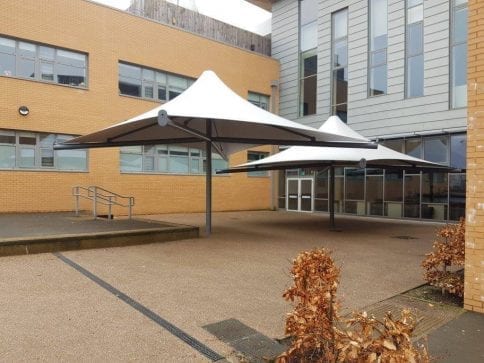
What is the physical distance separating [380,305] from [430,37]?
43.8 ft

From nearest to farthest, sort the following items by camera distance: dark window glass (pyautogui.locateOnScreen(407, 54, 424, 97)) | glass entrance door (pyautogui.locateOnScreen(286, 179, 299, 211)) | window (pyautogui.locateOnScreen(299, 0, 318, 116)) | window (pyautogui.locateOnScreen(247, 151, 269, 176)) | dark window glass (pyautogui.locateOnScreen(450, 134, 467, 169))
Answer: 1. dark window glass (pyautogui.locateOnScreen(450, 134, 467, 169))
2. dark window glass (pyautogui.locateOnScreen(407, 54, 424, 97))
3. window (pyautogui.locateOnScreen(299, 0, 318, 116))
4. glass entrance door (pyautogui.locateOnScreen(286, 179, 299, 211))
5. window (pyautogui.locateOnScreen(247, 151, 269, 176))

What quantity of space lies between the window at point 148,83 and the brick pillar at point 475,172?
14070mm

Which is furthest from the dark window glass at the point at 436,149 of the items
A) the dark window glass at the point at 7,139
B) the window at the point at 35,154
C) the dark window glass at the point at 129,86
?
the dark window glass at the point at 7,139

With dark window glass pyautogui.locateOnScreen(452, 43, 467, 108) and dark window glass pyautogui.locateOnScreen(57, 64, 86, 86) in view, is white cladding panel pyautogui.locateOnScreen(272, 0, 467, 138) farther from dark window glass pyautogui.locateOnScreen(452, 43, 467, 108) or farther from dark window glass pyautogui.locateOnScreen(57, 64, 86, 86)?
dark window glass pyautogui.locateOnScreen(57, 64, 86, 86)

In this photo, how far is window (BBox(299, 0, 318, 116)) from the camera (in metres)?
20.0

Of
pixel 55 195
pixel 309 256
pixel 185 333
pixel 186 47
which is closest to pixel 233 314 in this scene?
pixel 185 333

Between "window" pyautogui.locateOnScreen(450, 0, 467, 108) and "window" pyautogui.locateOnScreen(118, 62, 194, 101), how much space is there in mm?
10794

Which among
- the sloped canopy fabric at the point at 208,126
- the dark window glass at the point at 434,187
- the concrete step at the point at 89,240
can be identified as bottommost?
the concrete step at the point at 89,240

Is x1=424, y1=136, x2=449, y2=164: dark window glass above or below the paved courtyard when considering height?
above

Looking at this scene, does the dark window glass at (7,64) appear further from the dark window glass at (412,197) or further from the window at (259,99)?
the dark window glass at (412,197)

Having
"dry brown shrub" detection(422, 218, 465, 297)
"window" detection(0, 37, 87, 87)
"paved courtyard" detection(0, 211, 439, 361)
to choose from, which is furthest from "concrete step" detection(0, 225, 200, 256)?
"window" detection(0, 37, 87, 87)

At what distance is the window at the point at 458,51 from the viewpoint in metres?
14.2

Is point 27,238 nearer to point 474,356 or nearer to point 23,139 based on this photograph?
point 474,356

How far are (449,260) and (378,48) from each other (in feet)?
44.6
